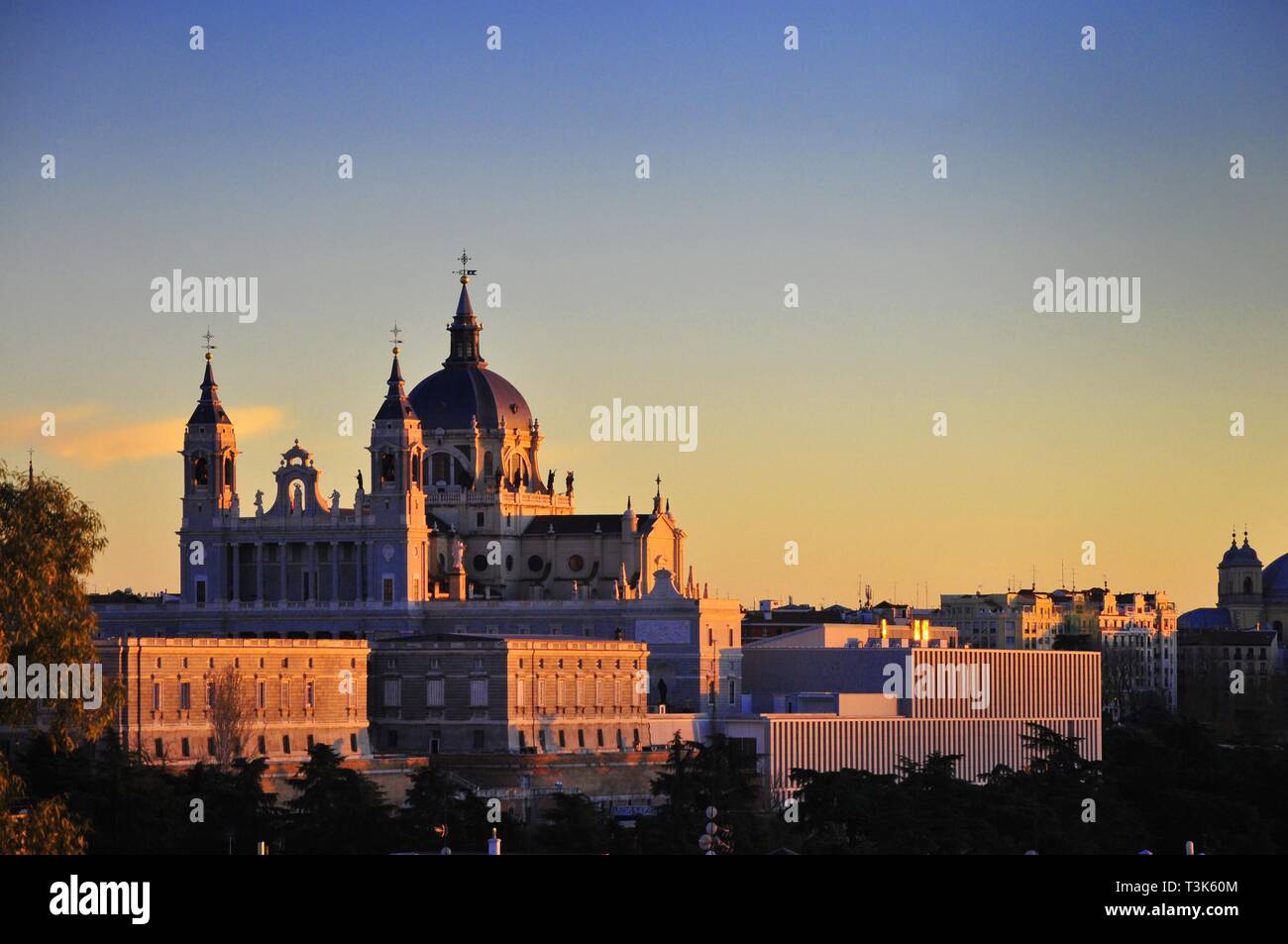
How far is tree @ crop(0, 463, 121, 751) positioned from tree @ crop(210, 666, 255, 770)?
171 ft

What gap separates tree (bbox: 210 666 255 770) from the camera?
112 meters

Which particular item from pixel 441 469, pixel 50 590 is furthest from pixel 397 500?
pixel 50 590

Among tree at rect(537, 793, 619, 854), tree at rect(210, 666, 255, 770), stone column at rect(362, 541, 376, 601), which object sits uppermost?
stone column at rect(362, 541, 376, 601)

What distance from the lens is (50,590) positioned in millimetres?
56875

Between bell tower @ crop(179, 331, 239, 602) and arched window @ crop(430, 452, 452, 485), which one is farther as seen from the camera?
arched window @ crop(430, 452, 452, 485)

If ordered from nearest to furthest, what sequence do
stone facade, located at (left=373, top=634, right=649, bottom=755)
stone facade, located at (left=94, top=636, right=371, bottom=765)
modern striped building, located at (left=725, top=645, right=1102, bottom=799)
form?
stone facade, located at (left=94, top=636, right=371, bottom=765) < stone facade, located at (left=373, top=634, right=649, bottom=755) < modern striped building, located at (left=725, top=645, right=1102, bottom=799)

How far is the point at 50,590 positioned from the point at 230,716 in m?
57.0

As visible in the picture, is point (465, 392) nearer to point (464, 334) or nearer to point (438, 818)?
point (464, 334)

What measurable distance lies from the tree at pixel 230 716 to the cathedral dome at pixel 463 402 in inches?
1652

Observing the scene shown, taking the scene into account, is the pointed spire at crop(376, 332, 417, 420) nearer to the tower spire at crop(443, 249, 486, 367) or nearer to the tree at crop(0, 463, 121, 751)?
the tower spire at crop(443, 249, 486, 367)

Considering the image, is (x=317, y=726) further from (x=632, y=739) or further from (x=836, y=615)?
(x=836, y=615)

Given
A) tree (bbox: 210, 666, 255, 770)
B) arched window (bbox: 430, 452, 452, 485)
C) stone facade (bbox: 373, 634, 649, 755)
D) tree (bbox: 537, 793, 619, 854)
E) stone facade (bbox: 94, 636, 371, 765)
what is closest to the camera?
tree (bbox: 537, 793, 619, 854)

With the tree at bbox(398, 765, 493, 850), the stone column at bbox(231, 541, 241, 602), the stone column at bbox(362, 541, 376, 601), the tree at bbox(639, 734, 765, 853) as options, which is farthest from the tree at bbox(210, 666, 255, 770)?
the stone column at bbox(231, 541, 241, 602)
